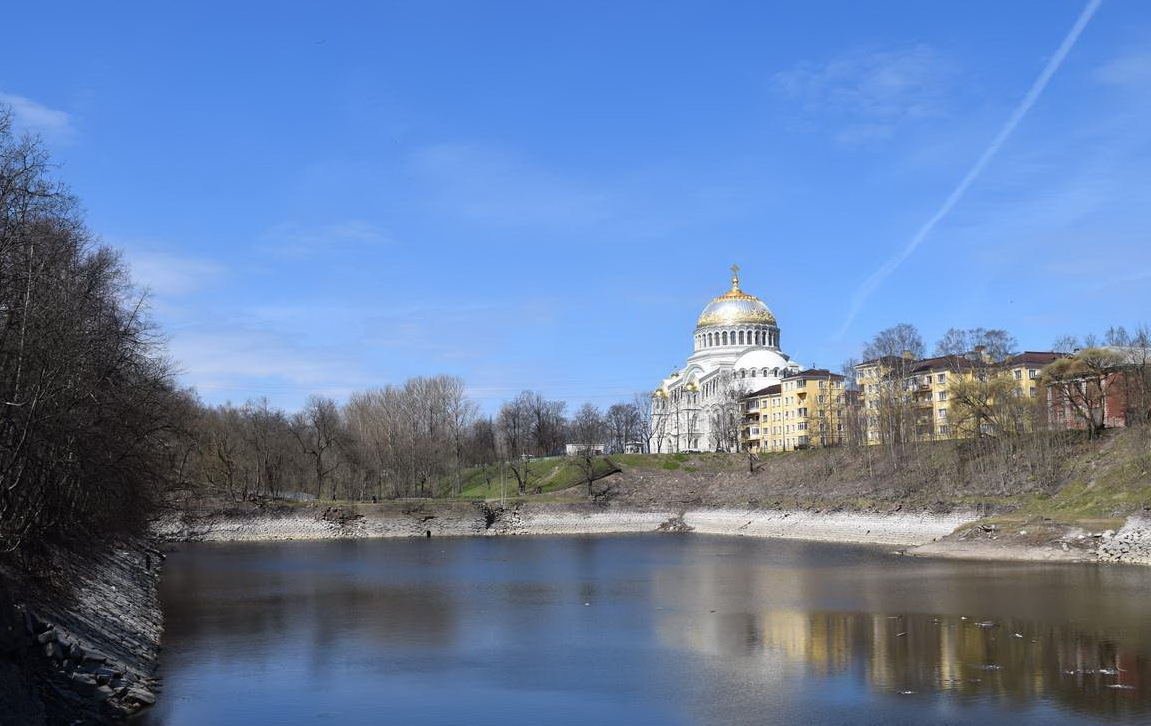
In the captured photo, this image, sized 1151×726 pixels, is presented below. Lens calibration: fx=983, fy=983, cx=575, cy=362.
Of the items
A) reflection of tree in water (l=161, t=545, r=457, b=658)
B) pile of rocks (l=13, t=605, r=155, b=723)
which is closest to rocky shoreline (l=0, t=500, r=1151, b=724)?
pile of rocks (l=13, t=605, r=155, b=723)

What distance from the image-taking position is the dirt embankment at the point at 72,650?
15711 mm

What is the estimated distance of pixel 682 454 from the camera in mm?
97562

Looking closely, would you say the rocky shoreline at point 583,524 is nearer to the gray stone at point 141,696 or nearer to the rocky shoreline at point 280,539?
the rocky shoreline at point 280,539

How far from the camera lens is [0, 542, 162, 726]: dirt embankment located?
51.5 feet

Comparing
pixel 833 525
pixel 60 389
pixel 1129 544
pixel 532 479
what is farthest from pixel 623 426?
pixel 60 389

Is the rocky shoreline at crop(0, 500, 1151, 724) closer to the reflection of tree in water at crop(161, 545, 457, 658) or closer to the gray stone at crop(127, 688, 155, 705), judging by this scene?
the gray stone at crop(127, 688, 155, 705)

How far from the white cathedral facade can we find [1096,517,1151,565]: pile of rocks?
6788cm

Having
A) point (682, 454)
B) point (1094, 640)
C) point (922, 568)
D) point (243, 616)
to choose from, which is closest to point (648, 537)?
point (682, 454)

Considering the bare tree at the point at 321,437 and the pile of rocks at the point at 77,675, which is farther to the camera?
the bare tree at the point at 321,437

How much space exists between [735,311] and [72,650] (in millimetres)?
113634

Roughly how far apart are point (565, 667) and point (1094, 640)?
14010 millimetres

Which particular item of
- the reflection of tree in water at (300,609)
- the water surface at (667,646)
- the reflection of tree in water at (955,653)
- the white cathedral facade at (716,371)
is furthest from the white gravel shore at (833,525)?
the white cathedral facade at (716,371)

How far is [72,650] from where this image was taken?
60.7 feet

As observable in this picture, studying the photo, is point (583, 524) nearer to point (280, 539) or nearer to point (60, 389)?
point (280, 539)
